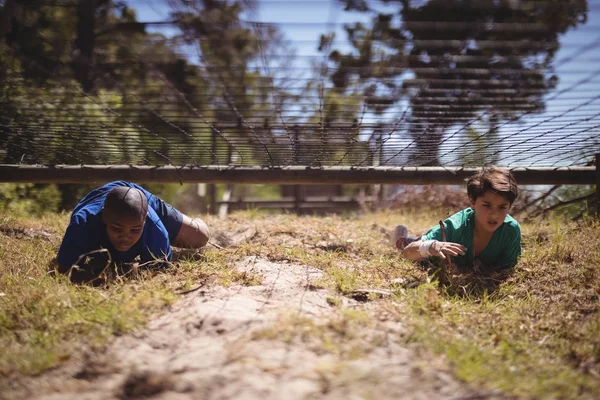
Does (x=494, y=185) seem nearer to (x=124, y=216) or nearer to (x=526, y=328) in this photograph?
(x=526, y=328)

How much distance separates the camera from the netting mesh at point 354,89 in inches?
93.4

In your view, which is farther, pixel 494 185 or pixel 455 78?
pixel 455 78

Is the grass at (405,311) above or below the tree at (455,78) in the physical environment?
below

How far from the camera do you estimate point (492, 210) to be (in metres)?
2.91

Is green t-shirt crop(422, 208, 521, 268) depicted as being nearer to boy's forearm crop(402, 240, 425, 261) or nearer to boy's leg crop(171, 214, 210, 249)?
boy's forearm crop(402, 240, 425, 261)

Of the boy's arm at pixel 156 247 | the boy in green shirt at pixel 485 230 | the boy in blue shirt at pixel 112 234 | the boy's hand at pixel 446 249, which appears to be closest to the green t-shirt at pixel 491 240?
Answer: the boy in green shirt at pixel 485 230

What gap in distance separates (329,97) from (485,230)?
1.79m

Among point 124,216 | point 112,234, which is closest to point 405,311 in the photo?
point 124,216

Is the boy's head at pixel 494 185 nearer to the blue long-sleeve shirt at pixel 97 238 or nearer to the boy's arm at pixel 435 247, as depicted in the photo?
the boy's arm at pixel 435 247

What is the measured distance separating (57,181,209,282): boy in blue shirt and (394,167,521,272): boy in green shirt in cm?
183

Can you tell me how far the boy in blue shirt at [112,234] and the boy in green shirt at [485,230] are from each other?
183 centimetres

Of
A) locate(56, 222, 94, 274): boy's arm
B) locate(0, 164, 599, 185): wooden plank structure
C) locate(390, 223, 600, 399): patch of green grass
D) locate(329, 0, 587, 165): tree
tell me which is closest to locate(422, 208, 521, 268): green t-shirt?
locate(390, 223, 600, 399): patch of green grass

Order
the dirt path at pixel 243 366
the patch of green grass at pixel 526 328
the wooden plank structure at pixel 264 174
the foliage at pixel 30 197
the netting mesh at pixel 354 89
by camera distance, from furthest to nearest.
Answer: the foliage at pixel 30 197 → the wooden plank structure at pixel 264 174 → the netting mesh at pixel 354 89 → the patch of green grass at pixel 526 328 → the dirt path at pixel 243 366

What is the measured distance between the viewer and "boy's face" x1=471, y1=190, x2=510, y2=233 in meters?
2.90
